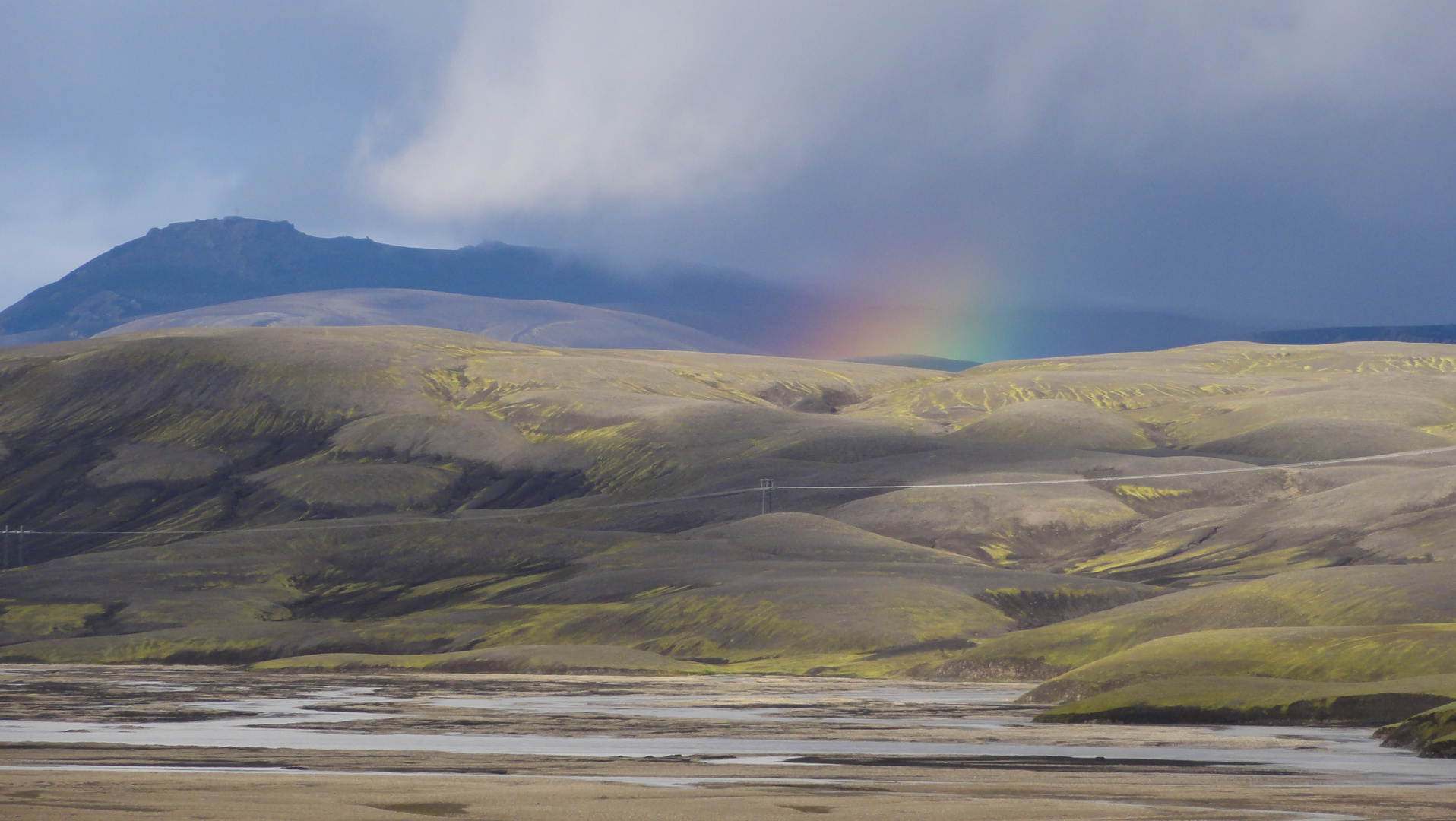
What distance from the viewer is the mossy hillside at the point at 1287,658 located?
80125mm

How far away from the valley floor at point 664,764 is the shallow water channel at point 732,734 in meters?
0.20

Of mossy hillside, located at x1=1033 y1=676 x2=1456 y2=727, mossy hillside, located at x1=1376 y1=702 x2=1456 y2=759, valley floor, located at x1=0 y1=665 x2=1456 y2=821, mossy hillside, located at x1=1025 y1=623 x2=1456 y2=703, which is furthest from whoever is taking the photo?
mossy hillside, located at x1=1025 y1=623 x2=1456 y2=703

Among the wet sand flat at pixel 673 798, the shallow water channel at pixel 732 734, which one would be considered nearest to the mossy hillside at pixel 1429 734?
the shallow water channel at pixel 732 734

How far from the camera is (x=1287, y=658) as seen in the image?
84625 mm

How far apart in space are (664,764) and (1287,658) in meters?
51.9

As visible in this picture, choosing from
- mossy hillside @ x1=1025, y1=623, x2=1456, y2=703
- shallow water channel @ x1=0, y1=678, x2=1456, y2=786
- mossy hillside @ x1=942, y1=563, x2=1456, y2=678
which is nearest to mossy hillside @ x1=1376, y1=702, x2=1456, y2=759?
shallow water channel @ x1=0, y1=678, x2=1456, y2=786

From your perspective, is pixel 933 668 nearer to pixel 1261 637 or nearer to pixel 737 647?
pixel 737 647

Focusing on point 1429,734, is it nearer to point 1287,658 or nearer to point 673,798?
point 673,798

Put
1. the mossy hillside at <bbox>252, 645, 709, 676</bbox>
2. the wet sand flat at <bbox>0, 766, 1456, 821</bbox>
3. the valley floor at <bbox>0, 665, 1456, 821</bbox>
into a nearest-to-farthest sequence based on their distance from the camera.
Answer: the wet sand flat at <bbox>0, 766, 1456, 821</bbox>
the valley floor at <bbox>0, 665, 1456, 821</bbox>
the mossy hillside at <bbox>252, 645, 709, 676</bbox>

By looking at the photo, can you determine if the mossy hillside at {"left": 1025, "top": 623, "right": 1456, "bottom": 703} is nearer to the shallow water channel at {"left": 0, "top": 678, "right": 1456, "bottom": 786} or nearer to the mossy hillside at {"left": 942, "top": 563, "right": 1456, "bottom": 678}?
the shallow water channel at {"left": 0, "top": 678, "right": 1456, "bottom": 786}

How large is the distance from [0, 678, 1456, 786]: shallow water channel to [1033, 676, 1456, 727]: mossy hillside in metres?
3.24

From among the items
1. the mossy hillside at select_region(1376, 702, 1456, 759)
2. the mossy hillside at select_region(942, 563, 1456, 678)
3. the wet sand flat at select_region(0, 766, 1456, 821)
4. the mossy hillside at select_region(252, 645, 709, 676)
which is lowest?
the mossy hillside at select_region(252, 645, 709, 676)

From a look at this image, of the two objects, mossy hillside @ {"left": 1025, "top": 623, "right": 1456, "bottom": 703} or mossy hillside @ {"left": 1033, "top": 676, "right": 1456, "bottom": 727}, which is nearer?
mossy hillside @ {"left": 1033, "top": 676, "right": 1456, "bottom": 727}

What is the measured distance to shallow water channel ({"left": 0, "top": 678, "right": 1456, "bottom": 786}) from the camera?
4603cm
